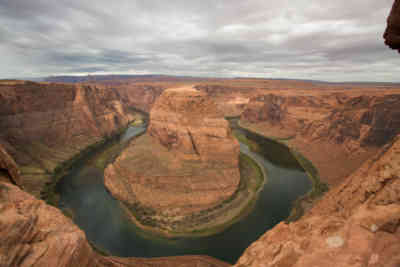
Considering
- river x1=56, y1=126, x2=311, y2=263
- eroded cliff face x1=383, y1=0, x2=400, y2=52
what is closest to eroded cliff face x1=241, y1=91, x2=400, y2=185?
river x1=56, y1=126, x2=311, y2=263

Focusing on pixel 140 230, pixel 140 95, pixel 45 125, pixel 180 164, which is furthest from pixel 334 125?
pixel 140 95

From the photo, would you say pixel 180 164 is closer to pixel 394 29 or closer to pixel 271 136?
pixel 394 29

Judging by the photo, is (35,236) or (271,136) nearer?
(35,236)

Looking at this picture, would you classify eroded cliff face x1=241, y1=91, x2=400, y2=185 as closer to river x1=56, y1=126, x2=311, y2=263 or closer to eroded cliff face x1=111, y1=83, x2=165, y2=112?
river x1=56, y1=126, x2=311, y2=263

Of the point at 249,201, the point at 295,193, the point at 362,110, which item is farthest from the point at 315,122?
the point at 249,201

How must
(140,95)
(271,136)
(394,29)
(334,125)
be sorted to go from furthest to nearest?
(140,95) → (271,136) → (334,125) → (394,29)

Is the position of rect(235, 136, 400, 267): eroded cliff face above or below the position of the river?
above

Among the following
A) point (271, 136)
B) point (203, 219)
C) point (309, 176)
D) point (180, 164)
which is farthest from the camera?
point (271, 136)

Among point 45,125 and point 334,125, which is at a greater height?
point 334,125

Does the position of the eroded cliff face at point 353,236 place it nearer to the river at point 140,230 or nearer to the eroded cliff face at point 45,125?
the river at point 140,230
